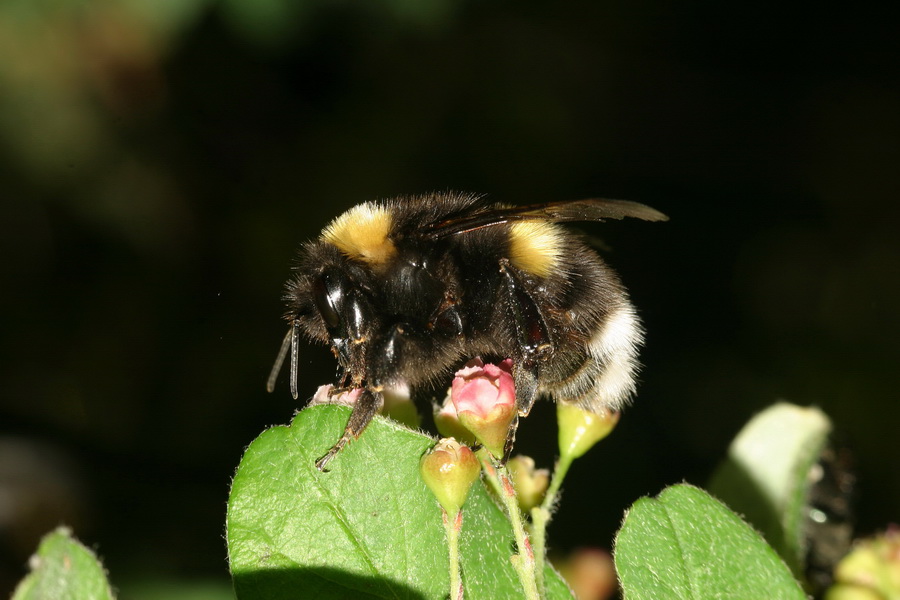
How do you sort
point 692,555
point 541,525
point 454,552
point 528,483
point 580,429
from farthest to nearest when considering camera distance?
point 580,429, point 528,483, point 541,525, point 692,555, point 454,552

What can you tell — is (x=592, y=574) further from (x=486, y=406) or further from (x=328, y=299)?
(x=328, y=299)

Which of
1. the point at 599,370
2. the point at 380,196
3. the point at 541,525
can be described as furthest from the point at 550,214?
the point at 380,196

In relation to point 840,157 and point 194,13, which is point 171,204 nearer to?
point 194,13

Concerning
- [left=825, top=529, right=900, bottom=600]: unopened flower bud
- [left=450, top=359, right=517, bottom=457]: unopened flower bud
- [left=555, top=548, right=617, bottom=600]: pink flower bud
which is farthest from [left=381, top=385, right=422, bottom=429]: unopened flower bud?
[left=825, top=529, right=900, bottom=600]: unopened flower bud

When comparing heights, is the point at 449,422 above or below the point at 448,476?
below

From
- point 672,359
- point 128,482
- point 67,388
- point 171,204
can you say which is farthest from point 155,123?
point 672,359

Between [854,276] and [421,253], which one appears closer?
[421,253]

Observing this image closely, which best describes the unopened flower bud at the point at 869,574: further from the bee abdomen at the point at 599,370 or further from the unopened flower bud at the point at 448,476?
the unopened flower bud at the point at 448,476
